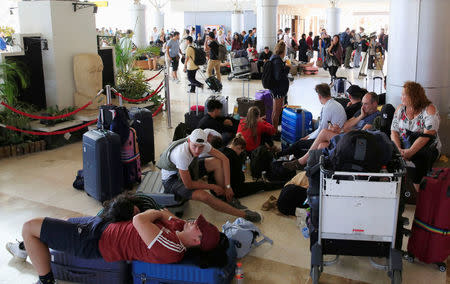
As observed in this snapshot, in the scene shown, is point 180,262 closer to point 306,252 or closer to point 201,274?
point 201,274

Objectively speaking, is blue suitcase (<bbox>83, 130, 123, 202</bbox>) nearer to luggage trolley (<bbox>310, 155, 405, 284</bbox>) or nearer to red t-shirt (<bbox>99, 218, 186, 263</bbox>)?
red t-shirt (<bbox>99, 218, 186, 263</bbox>)

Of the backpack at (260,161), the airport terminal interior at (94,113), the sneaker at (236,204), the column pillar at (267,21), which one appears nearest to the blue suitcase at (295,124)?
the airport terminal interior at (94,113)

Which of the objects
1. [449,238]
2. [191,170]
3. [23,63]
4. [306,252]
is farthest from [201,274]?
[23,63]

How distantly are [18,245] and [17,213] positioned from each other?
1.16 m

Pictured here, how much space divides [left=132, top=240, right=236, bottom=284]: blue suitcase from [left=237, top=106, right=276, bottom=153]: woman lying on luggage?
10.6ft

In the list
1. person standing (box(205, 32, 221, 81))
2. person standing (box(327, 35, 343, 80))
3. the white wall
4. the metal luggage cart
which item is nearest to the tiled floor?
the white wall

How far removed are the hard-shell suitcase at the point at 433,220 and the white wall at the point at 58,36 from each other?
703 cm

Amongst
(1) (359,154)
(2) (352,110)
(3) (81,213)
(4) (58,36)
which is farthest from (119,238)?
(4) (58,36)

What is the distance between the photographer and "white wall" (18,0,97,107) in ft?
29.1

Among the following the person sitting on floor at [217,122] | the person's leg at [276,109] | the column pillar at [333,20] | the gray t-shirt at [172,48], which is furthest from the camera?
the column pillar at [333,20]

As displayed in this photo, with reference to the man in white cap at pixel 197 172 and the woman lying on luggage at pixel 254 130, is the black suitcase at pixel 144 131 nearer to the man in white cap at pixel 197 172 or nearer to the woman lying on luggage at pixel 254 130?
the woman lying on luggage at pixel 254 130

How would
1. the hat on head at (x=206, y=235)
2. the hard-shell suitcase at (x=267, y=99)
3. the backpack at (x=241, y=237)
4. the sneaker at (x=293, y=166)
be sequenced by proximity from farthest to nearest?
the hard-shell suitcase at (x=267, y=99), the sneaker at (x=293, y=166), the backpack at (x=241, y=237), the hat on head at (x=206, y=235)

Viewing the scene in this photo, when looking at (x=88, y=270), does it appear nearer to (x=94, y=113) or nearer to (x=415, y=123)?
(x=415, y=123)

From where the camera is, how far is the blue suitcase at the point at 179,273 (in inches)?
144
